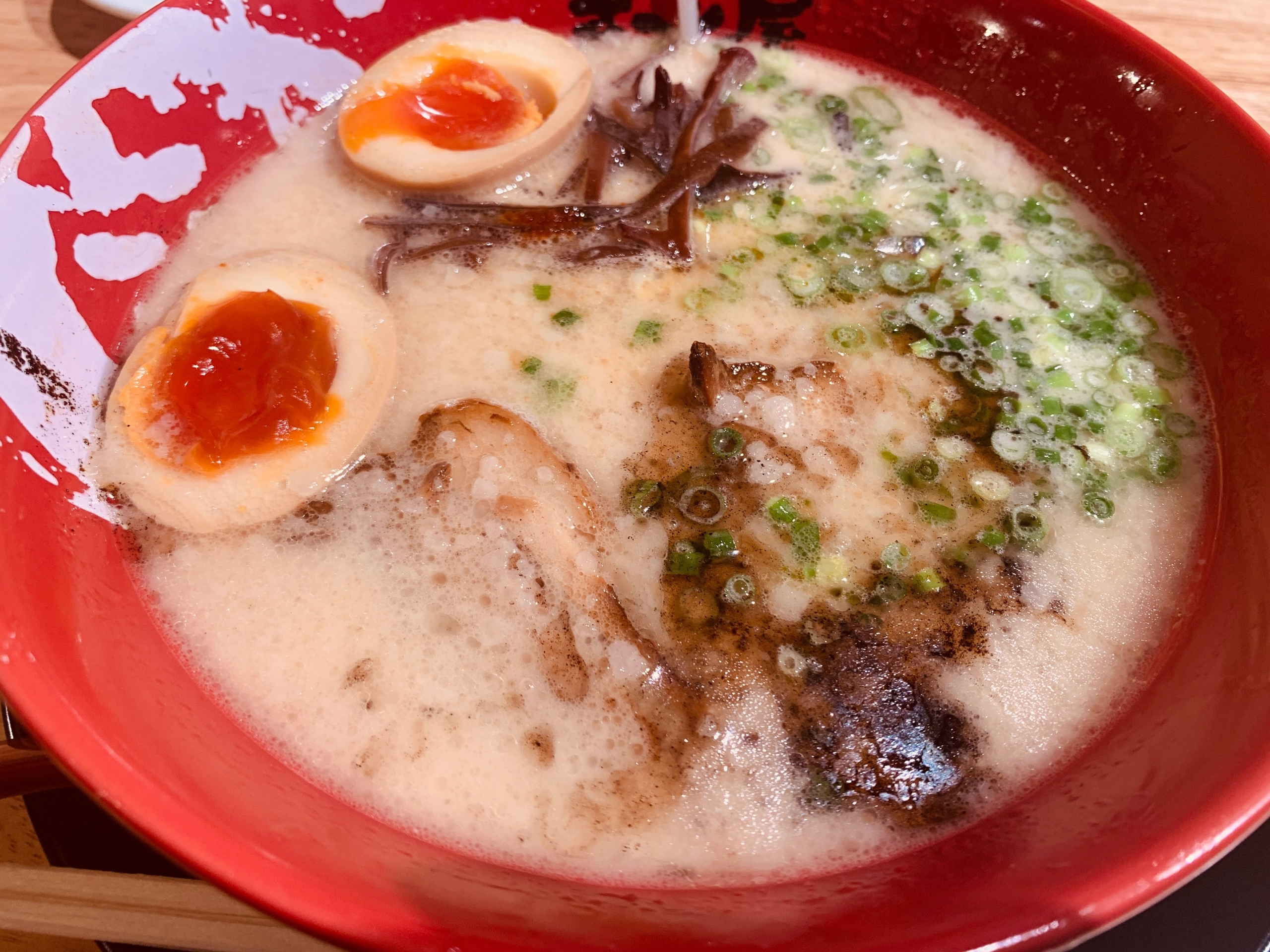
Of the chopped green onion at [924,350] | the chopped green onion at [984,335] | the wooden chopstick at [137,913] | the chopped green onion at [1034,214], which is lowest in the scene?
the wooden chopstick at [137,913]

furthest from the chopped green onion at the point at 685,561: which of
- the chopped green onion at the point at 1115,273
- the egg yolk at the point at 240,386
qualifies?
the chopped green onion at the point at 1115,273

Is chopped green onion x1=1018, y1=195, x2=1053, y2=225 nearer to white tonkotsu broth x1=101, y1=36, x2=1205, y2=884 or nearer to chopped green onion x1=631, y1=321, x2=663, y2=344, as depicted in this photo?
white tonkotsu broth x1=101, y1=36, x2=1205, y2=884

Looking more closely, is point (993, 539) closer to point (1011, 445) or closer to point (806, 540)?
point (1011, 445)

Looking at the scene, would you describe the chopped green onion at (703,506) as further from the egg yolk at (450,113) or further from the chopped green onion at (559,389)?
the egg yolk at (450,113)

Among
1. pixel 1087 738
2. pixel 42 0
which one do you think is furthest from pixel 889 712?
pixel 42 0

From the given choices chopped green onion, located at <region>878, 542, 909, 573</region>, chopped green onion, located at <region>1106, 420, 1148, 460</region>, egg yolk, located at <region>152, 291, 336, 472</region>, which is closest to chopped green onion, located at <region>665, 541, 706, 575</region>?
chopped green onion, located at <region>878, 542, 909, 573</region>

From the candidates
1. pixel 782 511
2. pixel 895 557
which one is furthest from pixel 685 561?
pixel 895 557

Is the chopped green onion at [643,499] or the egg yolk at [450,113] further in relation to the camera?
the egg yolk at [450,113]
